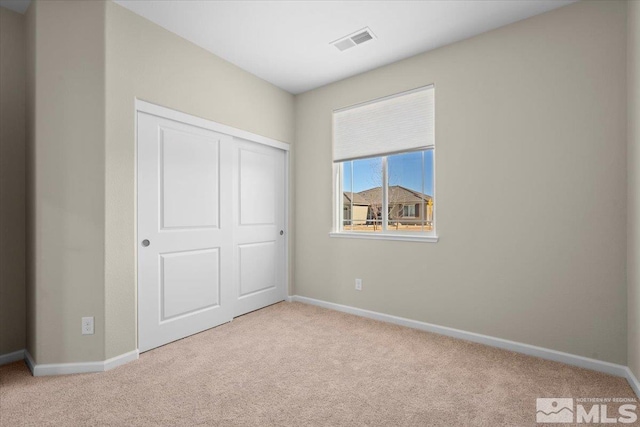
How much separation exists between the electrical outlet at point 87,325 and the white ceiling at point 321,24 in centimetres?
243

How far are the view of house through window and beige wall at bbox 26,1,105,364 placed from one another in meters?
2.49

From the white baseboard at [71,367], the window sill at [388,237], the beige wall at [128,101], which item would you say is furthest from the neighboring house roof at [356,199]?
the white baseboard at [71,367]

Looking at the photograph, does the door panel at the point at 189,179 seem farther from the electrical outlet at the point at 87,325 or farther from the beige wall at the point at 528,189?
the beige wall at the point at 528,189

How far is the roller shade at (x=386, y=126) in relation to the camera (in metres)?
3.03

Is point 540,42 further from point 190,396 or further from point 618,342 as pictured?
point 190,396

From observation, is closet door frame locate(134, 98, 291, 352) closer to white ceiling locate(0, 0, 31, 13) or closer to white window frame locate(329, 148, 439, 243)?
white window frame locate(329, 148, 439, 243)

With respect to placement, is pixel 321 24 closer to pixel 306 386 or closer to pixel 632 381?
pixel 306 386

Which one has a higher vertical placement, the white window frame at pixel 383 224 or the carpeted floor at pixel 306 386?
the white window frame at pixel 383 224

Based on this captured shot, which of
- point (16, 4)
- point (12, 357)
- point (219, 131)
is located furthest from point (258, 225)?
point (16, 4)

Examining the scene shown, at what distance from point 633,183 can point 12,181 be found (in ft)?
14.9

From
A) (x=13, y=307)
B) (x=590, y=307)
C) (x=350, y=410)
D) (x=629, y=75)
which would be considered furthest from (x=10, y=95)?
A: (x=590, y=307)

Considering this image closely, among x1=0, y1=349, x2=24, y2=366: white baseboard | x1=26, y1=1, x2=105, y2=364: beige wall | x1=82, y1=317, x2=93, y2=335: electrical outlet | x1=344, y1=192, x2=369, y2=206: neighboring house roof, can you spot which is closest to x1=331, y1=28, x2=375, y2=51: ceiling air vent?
x1=344, y1=192, x2=369, y2=206: neighboring house roof

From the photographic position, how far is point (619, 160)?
2.12 meters

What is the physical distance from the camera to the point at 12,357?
7.78 ft
